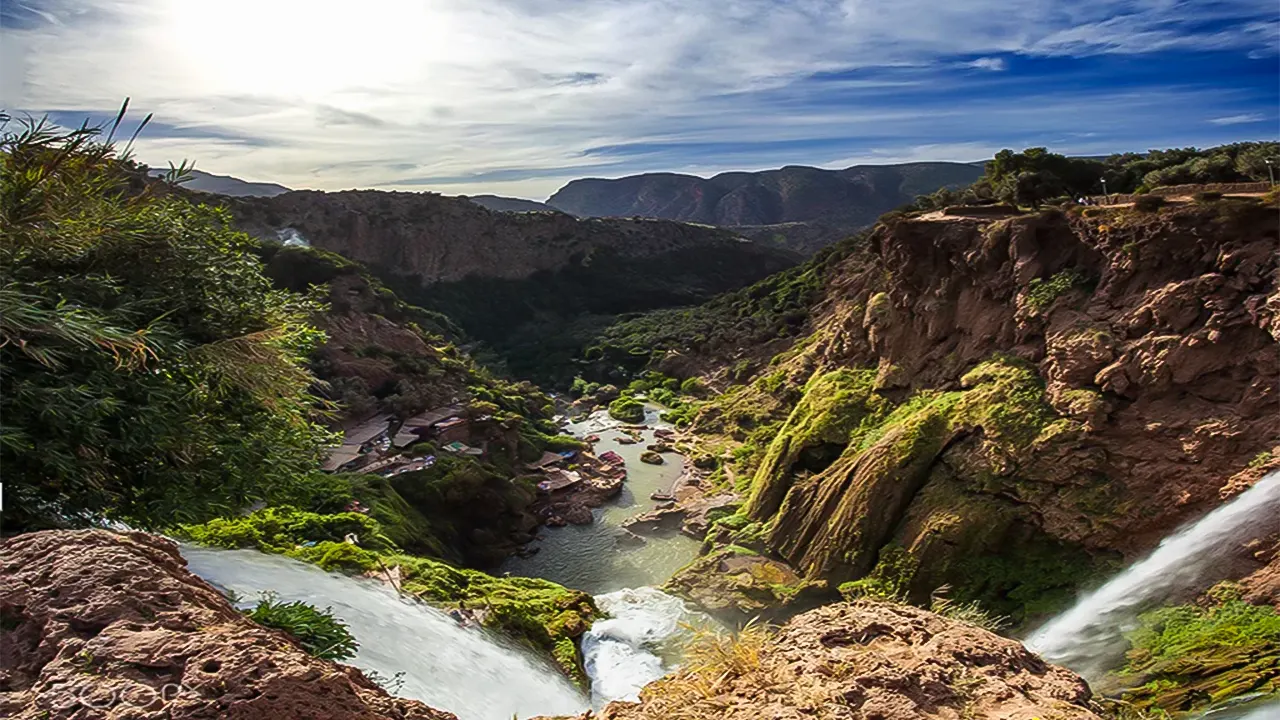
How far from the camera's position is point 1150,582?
1255 cm

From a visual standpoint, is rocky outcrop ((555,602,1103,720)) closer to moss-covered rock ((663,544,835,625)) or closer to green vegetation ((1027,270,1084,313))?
moss-covered rock ((663,544,835,625))

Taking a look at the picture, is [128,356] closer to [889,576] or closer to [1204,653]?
[1204,653]

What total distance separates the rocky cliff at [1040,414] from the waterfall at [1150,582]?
0.38 metres

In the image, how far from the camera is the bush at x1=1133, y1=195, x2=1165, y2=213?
16269 mm

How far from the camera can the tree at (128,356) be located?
6.48m

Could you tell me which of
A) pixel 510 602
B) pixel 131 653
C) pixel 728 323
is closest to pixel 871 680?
pixel 131 653

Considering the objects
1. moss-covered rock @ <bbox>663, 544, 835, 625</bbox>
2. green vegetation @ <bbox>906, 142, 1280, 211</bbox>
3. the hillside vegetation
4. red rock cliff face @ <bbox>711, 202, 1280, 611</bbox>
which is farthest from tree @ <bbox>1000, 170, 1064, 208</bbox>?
the hillside vegetation

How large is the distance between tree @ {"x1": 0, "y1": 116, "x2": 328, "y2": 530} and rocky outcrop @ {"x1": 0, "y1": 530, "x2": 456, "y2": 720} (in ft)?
8.55

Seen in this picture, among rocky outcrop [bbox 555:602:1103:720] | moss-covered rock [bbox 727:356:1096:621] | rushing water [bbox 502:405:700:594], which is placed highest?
rocky outcrop [bbox 555:602:1103:720]

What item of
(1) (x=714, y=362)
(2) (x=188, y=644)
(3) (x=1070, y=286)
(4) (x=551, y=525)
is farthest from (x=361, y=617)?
(1) (x=714, y=362)

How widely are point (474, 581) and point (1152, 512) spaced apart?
47.0ft

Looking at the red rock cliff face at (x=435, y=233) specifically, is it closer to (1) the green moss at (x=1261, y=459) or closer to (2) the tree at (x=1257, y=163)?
(2) the tree at (x=1257, y=163)

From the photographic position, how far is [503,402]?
3812cm

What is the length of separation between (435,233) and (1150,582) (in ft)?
256
